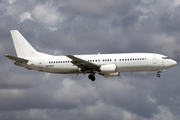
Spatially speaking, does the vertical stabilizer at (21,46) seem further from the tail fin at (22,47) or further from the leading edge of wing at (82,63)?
the leading edge of wing at (82,63)

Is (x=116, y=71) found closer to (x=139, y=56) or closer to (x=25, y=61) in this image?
(x=139, y=56)

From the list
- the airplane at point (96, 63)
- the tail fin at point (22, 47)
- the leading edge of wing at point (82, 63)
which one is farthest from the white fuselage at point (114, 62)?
the tail fin at point (22, 47)

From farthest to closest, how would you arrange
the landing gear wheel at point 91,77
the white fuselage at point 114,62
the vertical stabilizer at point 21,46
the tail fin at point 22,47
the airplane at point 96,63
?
the vertical stabilizer at point 21,46, the tail fin at point 22,47, the landing gear wheel at point 91,77, the white fuselage at point 114,62, the airplane at point 96,63

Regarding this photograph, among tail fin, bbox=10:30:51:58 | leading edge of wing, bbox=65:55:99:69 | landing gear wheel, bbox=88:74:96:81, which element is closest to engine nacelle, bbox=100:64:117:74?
leading edge of wing, bbox=65:55:99:69

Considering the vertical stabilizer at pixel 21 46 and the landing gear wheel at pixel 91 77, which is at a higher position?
the vertical stabilizer at pixel 21 46

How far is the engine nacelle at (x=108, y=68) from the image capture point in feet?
225

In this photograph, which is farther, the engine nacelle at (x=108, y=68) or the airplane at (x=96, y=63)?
the airplane at (x=96, y=63)

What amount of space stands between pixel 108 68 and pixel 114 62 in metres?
2.10

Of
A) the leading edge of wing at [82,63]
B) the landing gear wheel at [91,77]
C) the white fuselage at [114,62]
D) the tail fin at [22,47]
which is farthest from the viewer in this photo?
the tail fin at [22,47]

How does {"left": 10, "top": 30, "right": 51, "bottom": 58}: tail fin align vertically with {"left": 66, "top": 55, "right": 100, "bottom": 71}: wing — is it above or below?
above

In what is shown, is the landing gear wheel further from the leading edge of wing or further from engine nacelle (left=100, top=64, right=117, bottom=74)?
engine nacelle (left=100, top=64, right=117, bottom=74)

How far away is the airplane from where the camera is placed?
69.2 metres

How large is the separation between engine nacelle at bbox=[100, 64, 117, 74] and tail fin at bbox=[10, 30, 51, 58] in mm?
15259

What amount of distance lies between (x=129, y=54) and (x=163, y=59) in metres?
7.42
